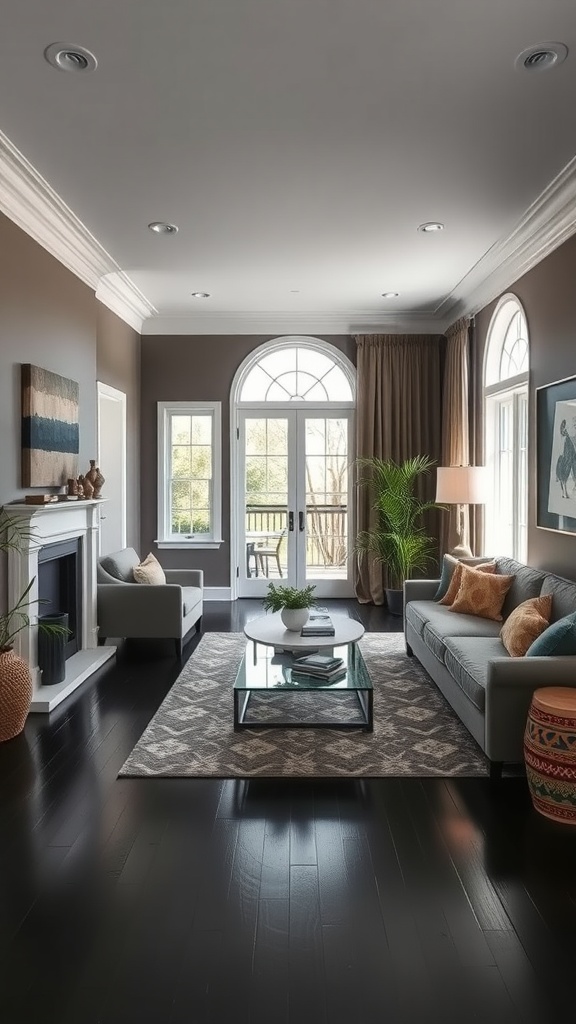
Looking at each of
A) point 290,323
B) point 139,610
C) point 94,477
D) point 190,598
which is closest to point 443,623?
point 190,598

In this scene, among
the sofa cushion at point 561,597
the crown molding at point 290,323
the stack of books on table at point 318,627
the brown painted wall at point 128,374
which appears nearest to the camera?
the sofa cushion at point 561,597

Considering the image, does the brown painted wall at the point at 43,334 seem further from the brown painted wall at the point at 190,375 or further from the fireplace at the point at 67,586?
the brown painted wall at the point at 190,375

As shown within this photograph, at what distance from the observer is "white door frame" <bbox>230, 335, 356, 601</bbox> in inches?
291

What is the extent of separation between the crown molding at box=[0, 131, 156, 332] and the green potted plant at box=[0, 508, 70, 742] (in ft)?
6.02

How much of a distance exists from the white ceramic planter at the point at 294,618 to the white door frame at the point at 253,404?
337 centimetres

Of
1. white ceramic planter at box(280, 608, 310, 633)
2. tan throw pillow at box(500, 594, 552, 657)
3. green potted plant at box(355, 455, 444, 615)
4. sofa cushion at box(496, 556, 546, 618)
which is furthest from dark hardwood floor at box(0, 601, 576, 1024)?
green potted plant at box(355, 455, 444, 615)

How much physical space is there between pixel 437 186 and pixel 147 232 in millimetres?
2074

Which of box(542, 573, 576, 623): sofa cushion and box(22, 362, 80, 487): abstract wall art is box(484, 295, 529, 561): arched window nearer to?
box(542, 573, 576, 623): sofa cushion

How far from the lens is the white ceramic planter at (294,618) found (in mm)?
4121

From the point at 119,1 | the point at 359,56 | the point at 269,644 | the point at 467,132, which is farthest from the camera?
the point at 269,644

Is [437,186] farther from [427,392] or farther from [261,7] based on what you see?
[427,392]

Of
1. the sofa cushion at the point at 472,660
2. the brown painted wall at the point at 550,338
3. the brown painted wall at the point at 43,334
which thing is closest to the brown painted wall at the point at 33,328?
the brown painted wall at the point at 43,334

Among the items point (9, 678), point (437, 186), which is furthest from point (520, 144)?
point (9, 678)

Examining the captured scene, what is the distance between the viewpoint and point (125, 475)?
22.4 ft
